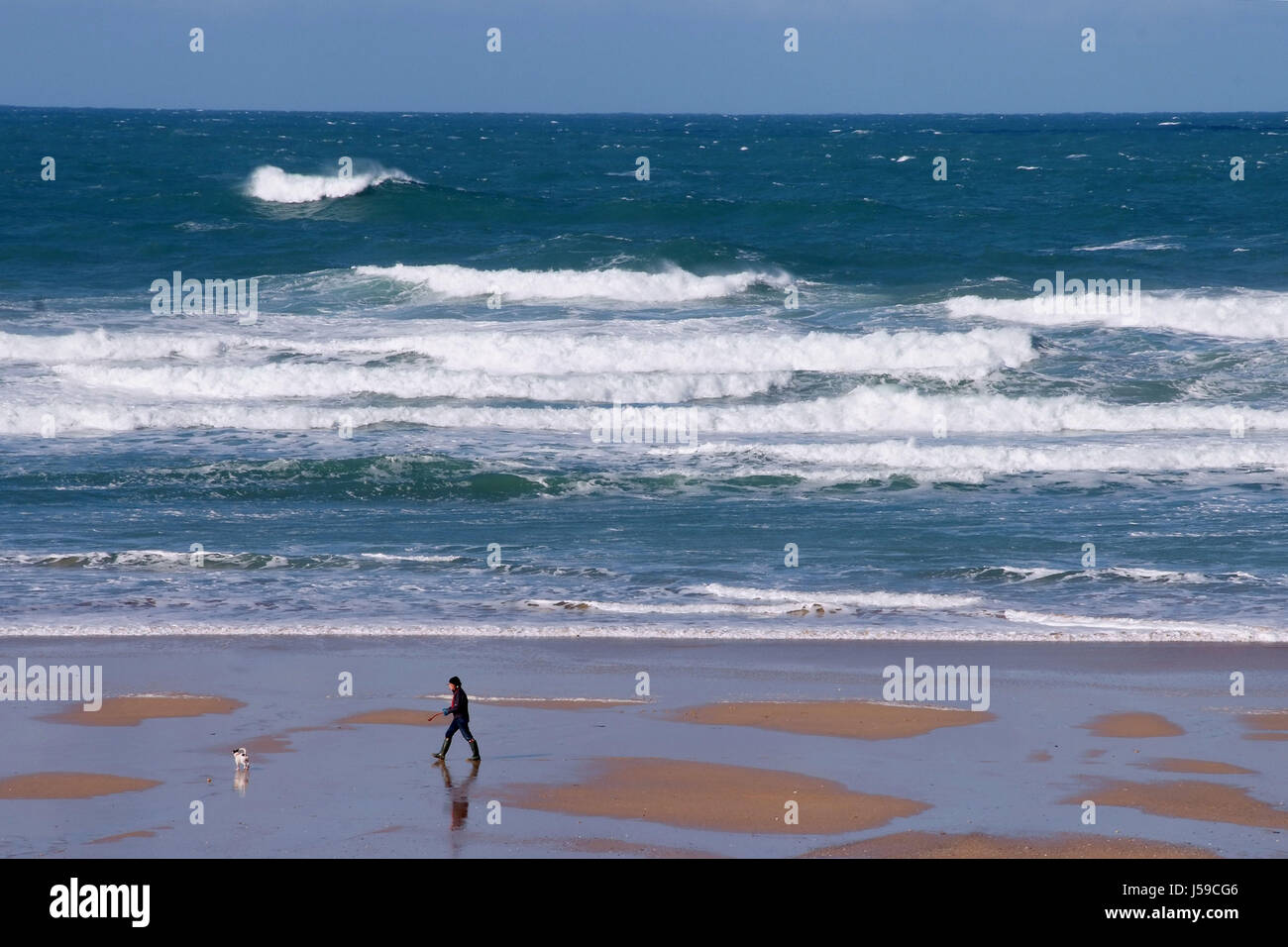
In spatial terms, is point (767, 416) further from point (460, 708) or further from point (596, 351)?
point (460, 708)

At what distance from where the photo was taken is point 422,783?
34.2ft

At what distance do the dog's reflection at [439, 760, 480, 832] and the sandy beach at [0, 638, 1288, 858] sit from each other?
0.08ft

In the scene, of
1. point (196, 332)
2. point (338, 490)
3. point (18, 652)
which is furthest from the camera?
point (196, 332)

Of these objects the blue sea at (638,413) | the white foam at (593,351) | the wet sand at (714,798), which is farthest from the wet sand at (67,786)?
the white foam at (593,351)

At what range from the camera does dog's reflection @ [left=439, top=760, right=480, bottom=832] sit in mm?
9758

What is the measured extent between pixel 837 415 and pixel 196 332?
45.2ft

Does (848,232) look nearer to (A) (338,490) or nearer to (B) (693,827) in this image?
(A) (338,490)

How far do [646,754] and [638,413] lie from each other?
14.2 meters

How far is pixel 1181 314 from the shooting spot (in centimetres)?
3102

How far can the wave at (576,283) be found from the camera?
34.5 m

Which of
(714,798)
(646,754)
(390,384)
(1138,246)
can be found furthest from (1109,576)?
(1138,246)

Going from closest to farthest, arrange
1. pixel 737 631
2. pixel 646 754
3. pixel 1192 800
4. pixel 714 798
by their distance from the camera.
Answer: pixel 1192 800 < pixel 714 798 < pixel 646 754 < pixel 737 631
